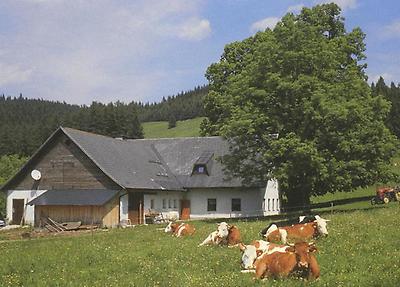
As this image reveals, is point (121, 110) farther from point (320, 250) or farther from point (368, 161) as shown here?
point (320, 250)

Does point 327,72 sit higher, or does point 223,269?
point 327,72

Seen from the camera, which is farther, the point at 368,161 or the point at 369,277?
the point at 368,161

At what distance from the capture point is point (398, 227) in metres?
18.4

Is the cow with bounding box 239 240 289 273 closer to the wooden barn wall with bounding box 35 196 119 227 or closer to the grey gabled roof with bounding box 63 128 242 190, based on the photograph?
the grey gabled roof with bounding box 63 128 242 190

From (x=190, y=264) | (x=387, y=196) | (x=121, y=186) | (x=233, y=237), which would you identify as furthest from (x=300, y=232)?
(x=121, y=186)

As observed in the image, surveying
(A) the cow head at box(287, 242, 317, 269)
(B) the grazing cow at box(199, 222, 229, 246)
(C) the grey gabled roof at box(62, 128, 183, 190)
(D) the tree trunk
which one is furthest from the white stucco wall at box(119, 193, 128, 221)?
(A) the cow head at box(287, 242, 317, 269)

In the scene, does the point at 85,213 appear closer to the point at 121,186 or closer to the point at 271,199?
the point at 121,186

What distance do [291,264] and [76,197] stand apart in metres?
31.0

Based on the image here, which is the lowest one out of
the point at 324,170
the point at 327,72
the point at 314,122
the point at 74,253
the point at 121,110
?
the point at 74,253

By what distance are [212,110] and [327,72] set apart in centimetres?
2108

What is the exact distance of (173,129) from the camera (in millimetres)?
149875

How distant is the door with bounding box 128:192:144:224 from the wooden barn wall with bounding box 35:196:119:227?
1.79 metres

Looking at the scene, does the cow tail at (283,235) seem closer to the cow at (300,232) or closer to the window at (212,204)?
the cow at (300,232)


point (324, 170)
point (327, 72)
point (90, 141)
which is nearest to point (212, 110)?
point (90, 141)
